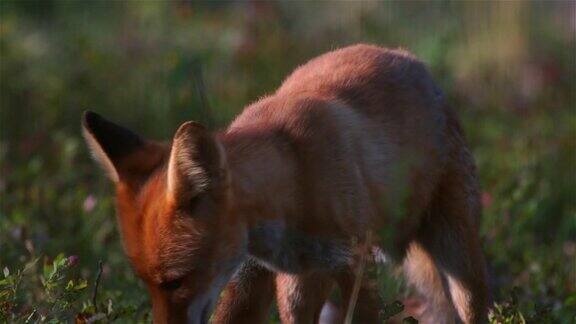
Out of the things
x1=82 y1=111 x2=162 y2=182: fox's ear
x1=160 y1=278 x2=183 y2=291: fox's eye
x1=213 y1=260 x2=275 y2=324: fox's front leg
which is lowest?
x1=213 y1=260 x2=275 y2=324: fox's front leg

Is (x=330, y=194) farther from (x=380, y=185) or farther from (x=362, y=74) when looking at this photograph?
(x=362, y=74)

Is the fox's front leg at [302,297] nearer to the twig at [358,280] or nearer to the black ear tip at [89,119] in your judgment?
the twig at [358,280]

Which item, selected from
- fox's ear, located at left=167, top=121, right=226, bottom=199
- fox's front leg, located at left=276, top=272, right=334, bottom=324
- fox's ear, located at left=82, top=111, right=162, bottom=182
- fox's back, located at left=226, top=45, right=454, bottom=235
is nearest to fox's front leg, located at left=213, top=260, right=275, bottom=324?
fox's front leg, located at left=276, top=272, right=334, bottom=324

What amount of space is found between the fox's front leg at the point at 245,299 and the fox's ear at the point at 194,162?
3.90 feet

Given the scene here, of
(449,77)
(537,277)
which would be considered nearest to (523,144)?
(449,77)

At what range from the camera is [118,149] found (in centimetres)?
525

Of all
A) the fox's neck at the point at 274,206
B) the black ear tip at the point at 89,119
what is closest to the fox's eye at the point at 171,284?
the fox's neck at the point at 274,206

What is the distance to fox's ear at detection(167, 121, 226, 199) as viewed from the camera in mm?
4680

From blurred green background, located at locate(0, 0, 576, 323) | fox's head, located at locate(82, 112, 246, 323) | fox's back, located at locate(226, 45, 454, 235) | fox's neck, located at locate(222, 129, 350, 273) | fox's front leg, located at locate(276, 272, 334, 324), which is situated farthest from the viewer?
blurred green background, located at locate(0, 0, 576, 323)

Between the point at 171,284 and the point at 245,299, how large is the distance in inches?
49.6

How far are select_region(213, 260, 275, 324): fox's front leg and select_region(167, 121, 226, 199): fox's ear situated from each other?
1.19 meters

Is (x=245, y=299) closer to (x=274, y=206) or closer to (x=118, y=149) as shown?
(x=274, y=206)

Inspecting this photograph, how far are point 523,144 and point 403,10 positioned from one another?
504cm

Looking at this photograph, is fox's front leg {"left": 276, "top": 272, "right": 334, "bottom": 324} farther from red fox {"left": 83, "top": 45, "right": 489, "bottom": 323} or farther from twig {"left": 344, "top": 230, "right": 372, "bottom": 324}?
twig {"left": 344, "top": 230, "right": 372, "bottom": 324}
